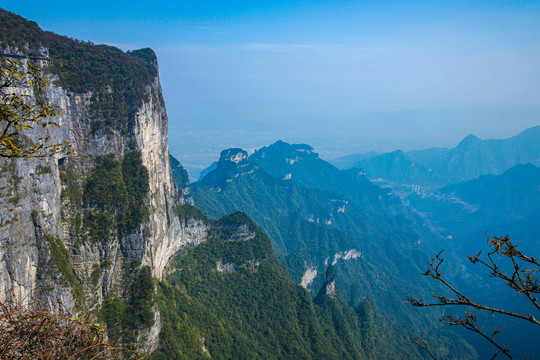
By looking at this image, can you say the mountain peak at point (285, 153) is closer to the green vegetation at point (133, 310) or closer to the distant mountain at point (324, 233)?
the distant mountain at point (324, 233)

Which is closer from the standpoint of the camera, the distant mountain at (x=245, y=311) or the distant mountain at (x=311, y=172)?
the distant mountain at (x=245, y=311)

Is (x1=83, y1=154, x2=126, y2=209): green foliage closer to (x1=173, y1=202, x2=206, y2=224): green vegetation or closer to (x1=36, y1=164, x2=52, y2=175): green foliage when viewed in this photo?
(x1=36, y1=164, x2=52, y2=175): green foliage

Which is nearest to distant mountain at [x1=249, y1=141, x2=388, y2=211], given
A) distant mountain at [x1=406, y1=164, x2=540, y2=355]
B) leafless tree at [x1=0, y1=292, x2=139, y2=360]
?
distant mountain at [x1=406, y1=164, x2=540, y2=355]

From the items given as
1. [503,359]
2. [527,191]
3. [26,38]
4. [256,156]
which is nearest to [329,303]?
[503,359]

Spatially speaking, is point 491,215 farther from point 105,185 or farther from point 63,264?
point 63,264

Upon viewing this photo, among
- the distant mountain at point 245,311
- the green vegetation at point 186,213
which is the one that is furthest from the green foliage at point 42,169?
the green vegetation at point 186,213

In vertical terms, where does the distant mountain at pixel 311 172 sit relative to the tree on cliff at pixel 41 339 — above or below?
below

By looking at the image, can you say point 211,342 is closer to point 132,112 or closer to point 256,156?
point 132,112
